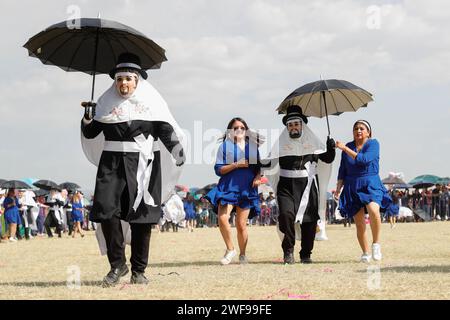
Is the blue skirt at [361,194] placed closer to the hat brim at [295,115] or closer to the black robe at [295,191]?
the black robe at [295,191]

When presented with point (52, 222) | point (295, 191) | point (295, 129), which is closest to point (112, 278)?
point (295, 191)

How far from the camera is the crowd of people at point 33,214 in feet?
72.7

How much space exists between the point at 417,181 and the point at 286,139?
36.1 metres

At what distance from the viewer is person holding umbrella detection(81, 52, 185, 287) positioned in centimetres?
749

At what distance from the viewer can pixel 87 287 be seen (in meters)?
7.21

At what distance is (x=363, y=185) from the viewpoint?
10.7 metres

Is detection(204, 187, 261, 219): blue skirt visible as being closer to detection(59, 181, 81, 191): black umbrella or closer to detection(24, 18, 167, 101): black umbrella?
detection(24, 18, 167, 101): black umbrella

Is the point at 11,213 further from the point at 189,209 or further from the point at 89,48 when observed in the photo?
the point at 89,48

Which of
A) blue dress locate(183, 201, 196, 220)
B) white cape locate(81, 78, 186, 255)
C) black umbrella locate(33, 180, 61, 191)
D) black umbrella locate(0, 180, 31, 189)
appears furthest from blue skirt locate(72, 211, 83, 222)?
white cape locate(81, 78, 186, 255)

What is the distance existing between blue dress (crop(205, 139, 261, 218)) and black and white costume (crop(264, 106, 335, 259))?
0.98ft

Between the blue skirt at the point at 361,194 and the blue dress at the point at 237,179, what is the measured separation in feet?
4.29
